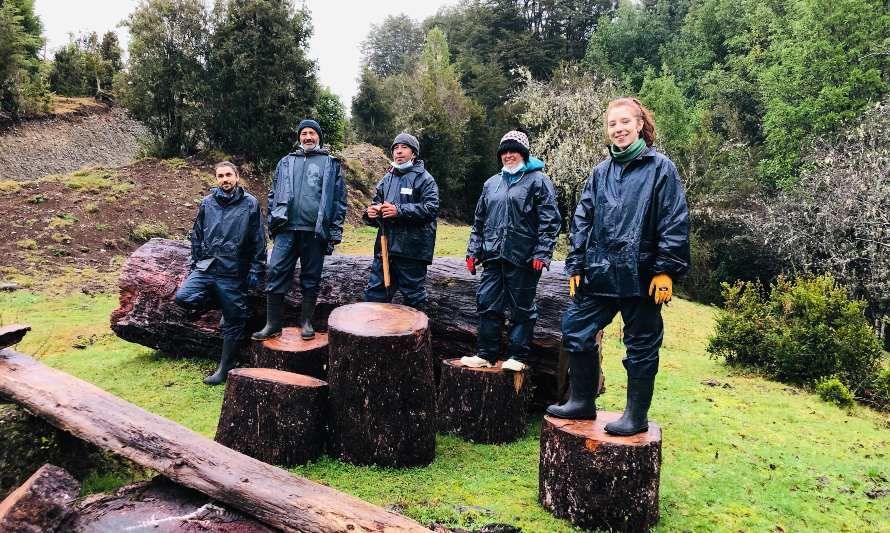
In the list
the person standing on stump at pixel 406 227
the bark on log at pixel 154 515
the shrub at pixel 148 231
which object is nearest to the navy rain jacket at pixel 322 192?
the person standing on stump at pixel 406 227

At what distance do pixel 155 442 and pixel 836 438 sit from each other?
6746 mm

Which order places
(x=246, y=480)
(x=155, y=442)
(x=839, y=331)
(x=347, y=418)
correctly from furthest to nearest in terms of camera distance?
(x=839, y=331)
(x=347, y=418)
(x=155, y=442)
(x=246, y=480)

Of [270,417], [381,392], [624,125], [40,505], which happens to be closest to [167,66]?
[270,417]

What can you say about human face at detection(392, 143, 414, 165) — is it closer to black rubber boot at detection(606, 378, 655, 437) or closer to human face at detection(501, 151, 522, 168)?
human face at detection(501, 151, 522, 168)

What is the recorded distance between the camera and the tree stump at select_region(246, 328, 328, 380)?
5.90 metres

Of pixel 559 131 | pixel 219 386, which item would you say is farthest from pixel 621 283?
pixel 559 131

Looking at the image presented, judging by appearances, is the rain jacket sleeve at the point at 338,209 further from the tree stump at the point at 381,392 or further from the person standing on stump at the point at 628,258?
the person standing on stump at the point at 628,258

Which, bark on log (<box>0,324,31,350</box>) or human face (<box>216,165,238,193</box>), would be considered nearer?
bark on log (<box>0,324,31,350</box>)

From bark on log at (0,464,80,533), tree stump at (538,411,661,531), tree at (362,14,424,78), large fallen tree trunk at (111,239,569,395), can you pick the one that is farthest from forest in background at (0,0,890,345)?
tree at (362,14,424,78)

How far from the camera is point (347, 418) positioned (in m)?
4.85

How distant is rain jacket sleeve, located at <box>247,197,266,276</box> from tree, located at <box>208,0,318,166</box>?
16.7 metres

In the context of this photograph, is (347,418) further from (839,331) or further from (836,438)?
(839,331)

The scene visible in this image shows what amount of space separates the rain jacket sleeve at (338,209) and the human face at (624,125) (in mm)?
3472

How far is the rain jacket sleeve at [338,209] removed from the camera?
22.2 feet
